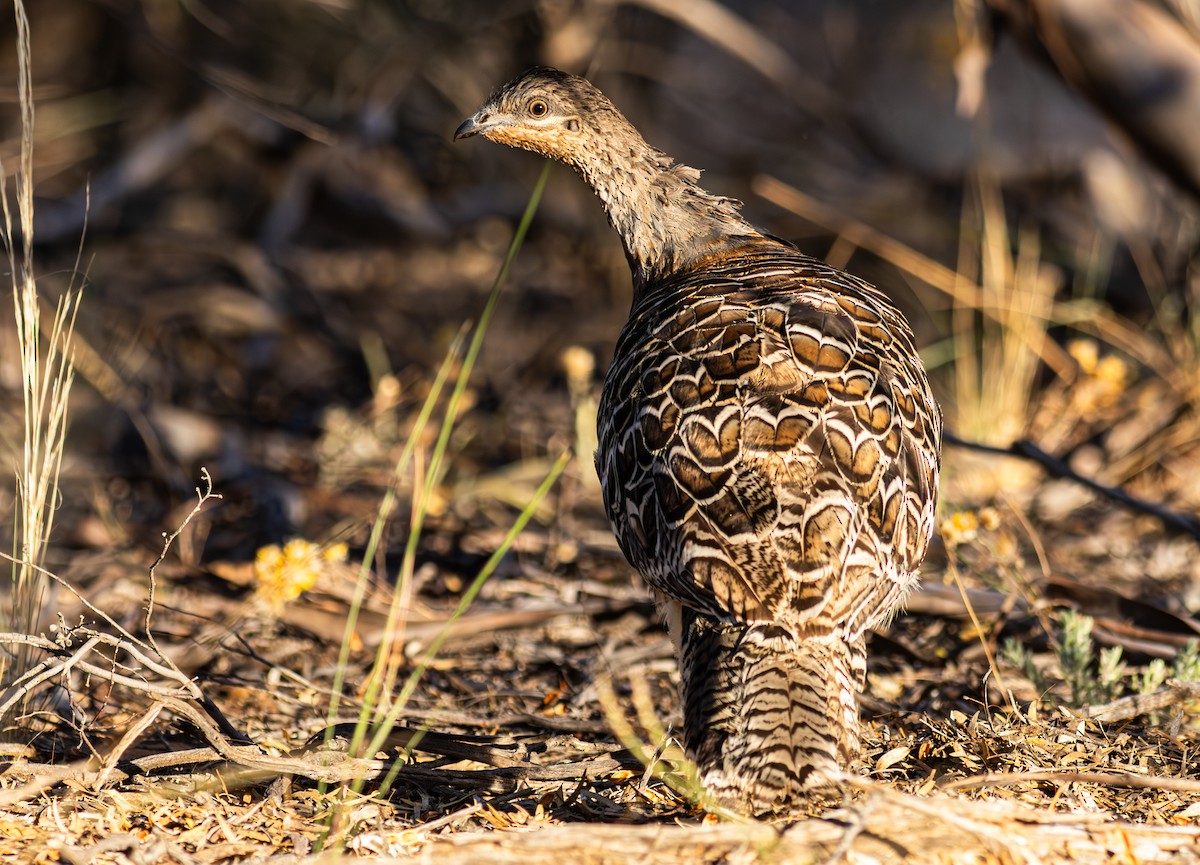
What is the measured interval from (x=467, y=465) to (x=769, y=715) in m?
4.11

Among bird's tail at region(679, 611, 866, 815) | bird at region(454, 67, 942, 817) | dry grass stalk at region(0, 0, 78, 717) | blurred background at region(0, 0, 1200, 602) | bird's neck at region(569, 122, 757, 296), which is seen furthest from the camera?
blurred background at region(0, 0, 1200, 602)

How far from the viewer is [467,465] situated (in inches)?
282

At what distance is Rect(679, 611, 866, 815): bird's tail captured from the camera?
317cm

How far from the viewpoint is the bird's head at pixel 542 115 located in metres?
5.09

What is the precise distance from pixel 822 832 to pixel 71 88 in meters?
8.59

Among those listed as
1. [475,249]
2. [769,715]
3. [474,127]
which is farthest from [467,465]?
[769,715]

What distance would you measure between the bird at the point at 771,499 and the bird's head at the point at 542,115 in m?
0.98

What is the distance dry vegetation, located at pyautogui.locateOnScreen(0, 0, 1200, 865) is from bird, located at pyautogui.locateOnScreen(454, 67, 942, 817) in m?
0.22

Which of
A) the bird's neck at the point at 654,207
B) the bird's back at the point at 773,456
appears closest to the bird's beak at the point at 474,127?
Result: the bird's neck at the point at 654,207

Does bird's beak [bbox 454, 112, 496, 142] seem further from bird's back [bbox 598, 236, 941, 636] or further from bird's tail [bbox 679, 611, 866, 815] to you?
bird's tail [bbox 679, 611, 866, 815]

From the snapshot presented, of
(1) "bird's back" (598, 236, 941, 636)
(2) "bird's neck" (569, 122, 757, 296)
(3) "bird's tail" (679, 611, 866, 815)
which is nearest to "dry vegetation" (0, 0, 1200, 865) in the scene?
(3) "bird's tail" (679, 611, 866, 815)

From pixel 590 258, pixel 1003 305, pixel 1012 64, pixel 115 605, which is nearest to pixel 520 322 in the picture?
pixel 590 258

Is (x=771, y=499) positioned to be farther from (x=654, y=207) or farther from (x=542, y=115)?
(x=542, y=115)

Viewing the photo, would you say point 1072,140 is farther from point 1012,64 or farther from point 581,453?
point 581,453
